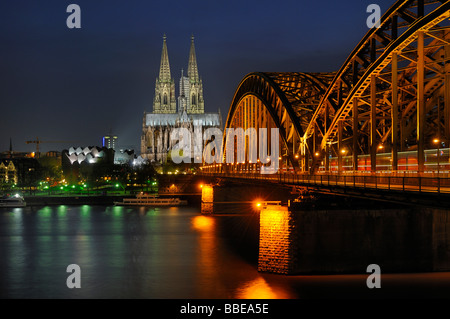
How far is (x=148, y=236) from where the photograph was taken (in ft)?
221

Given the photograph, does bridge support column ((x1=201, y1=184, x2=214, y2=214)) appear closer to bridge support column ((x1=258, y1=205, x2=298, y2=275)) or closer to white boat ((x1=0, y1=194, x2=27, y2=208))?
white boat ((x1=0, y1=194, x2=27, y2=208))

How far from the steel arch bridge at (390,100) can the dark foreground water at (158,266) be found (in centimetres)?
682

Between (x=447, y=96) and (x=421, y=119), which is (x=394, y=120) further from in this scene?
(x=421, y=119)

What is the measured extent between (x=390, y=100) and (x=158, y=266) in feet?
70.2

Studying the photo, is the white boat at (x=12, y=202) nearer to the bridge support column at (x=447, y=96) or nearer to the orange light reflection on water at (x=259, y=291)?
the orange light reflection on water at (x=259, y=291)

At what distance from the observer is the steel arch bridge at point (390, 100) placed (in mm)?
33447

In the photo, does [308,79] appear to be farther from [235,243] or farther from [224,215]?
[224,215]

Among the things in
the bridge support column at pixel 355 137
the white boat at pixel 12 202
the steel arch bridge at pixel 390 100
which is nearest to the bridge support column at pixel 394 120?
the steel arch bridge at pixel 390 100

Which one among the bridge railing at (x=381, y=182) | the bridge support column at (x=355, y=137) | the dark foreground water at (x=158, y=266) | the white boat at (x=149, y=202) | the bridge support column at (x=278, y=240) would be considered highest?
the bridge support column at (x=355, y=137)

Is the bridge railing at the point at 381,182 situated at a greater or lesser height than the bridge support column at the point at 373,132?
lesser

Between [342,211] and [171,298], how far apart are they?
34.6ft

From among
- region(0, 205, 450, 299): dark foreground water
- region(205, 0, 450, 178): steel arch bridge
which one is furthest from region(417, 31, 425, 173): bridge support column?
region(0, 205, 450, 299): dark foreground water

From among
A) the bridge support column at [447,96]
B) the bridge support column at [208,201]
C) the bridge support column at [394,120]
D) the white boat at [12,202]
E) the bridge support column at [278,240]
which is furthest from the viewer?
the white boat at [12,202]
